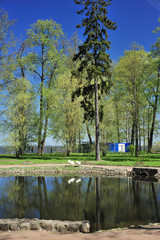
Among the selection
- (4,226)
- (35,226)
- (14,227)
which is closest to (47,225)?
(35,226)

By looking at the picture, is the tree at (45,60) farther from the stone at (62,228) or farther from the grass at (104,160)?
the stone at (62,228)

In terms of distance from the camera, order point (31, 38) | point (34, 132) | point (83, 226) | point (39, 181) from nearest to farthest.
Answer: point (83, 226)
point (39, 181)
point (34, 132)
point (31, 38)

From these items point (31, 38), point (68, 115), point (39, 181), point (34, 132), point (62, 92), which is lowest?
point (39, 181)

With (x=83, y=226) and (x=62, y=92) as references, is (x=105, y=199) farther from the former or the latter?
(x=62, y=92)

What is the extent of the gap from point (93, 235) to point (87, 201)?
4254 millimetres

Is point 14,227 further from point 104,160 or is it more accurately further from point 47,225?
point 104,160

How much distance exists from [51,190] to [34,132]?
19630 millimetres

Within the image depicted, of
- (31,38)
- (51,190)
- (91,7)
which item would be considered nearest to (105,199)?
(51,190)

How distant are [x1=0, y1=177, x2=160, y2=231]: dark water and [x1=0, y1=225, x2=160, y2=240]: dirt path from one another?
38.1 inches

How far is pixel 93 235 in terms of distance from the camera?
5.80 metres

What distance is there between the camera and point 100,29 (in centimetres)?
2758

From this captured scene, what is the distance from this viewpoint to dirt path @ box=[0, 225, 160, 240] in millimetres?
5424

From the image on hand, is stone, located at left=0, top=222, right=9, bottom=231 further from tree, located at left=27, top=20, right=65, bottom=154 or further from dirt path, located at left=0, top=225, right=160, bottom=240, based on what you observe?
tree, located at left=27, top=20, right=65, bottom=154

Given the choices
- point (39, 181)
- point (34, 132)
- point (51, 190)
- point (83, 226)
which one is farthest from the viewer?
point (34, 132)
